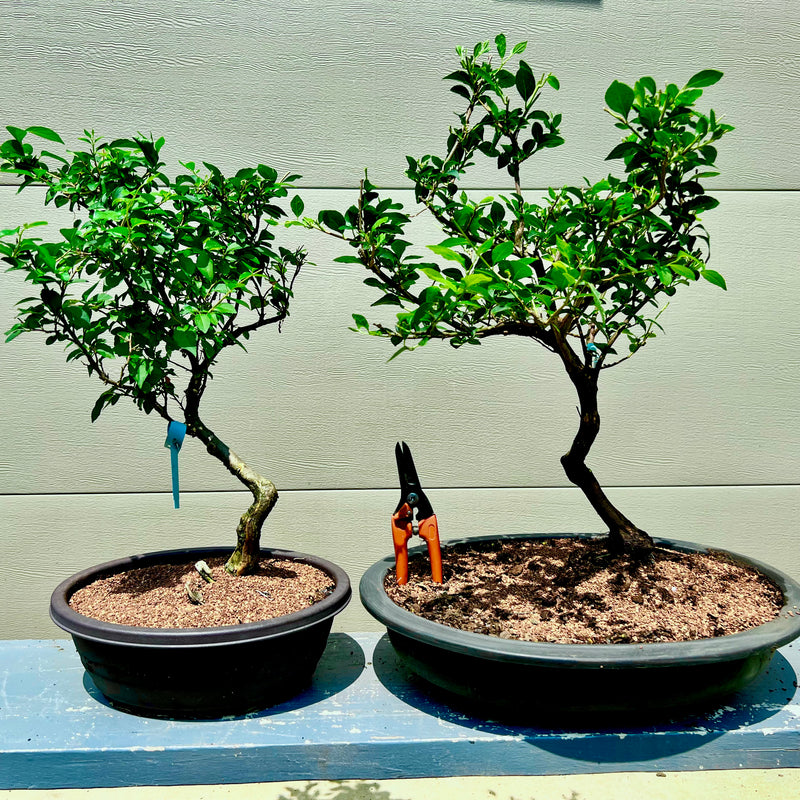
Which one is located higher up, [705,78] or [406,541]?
[705,78]

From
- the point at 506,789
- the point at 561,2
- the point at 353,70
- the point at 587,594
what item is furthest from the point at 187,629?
the point at 561,2

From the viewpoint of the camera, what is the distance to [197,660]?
1.32 meters

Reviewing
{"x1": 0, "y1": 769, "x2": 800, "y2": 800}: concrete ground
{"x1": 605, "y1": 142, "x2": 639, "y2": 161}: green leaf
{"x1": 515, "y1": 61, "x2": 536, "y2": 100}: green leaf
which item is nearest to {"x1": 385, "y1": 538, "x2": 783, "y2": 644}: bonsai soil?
{"x1": 0, "y1": 769, "x2": 800, "y2": 800}: concrete ground

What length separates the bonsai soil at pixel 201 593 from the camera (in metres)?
1.40

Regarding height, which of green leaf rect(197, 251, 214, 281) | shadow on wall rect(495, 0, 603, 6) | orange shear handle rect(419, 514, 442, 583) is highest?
shadow on wall rect(495, 0, 603, 6)

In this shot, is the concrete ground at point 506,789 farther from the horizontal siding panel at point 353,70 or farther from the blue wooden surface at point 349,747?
the horizontal siding panel at point 353,70

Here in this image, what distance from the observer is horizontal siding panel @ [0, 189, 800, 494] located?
199cm

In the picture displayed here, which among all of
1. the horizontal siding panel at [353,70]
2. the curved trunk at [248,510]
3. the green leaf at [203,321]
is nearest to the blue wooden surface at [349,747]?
the curved trunk at [248,510]

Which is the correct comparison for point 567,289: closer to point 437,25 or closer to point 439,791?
point 439,791

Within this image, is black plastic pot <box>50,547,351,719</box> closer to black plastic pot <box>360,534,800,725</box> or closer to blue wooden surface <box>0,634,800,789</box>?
blue wooden surface <box>0,634,800,789</box>

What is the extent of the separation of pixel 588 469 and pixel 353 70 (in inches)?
46.5

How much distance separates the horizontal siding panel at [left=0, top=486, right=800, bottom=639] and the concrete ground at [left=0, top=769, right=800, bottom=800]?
30.1 inches

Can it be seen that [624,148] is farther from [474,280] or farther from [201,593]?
[201,593]

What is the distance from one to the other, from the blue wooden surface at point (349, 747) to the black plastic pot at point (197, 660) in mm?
40
